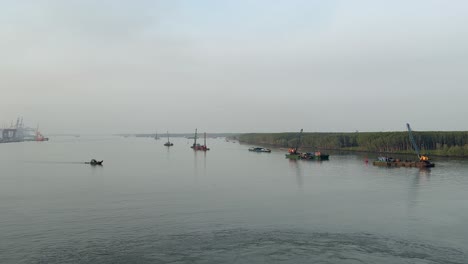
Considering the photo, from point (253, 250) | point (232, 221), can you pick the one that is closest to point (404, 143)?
point (232, 221)

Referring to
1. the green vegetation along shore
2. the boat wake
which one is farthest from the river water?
the green vegetation along shore

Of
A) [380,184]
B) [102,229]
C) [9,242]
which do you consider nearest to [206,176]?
[380,184]

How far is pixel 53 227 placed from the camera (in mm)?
28344

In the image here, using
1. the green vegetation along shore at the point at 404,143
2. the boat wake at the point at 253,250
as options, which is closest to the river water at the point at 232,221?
the boat wake at the point at 253,250

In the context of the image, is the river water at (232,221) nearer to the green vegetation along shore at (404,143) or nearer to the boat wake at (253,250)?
the boat wake at (253,250)

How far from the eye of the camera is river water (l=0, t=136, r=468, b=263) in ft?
74.4

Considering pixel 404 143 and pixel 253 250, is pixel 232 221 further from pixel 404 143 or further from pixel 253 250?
pixel 404 143

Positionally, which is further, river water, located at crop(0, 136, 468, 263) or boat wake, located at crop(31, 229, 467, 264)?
river water, located at crop(0, 136, 468, 263)

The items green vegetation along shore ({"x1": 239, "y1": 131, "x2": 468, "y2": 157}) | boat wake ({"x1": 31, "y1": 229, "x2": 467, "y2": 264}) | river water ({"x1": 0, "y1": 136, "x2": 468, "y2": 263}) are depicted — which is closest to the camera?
boat wake ({"x1": 31, "y1": 229, "x2": 467, "y2": 264})

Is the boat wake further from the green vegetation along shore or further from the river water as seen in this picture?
the green vegetation along shore

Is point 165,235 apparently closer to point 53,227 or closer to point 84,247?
point 84,247

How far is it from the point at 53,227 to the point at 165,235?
845 cm

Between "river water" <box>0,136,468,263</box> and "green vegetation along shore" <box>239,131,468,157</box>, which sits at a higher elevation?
"green vegetation along shore" <box>239,131,468,157</box>

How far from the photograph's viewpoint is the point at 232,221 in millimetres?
30234
